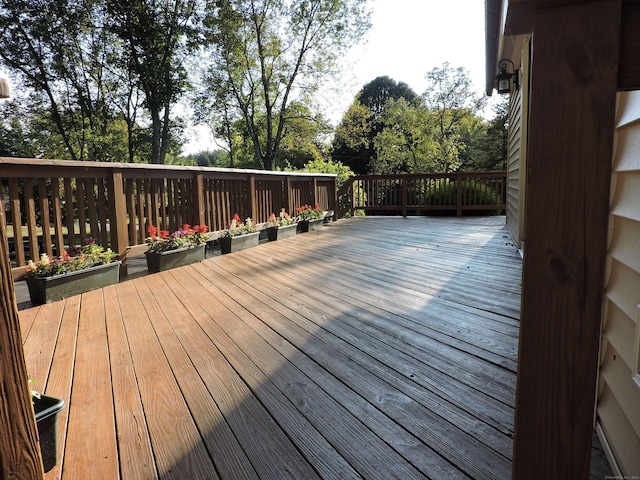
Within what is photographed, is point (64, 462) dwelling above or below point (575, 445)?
below

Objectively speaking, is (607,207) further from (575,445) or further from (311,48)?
(311,48)

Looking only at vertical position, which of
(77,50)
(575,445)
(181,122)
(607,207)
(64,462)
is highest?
(77,50)

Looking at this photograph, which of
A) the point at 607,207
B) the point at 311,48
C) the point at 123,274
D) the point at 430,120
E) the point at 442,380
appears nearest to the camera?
the point at 607,207

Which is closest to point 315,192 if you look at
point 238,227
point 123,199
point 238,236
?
point 238,227

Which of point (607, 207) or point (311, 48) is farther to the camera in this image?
point (311, 48)

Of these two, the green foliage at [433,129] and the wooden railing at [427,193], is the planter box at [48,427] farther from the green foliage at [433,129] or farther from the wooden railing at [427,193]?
the green foliage at [433,129]

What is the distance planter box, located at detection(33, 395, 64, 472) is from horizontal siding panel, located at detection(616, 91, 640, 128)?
1729mm

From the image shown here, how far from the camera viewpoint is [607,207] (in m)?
0.61

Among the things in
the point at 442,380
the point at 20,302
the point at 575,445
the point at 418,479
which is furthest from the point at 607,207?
the point at 20,302

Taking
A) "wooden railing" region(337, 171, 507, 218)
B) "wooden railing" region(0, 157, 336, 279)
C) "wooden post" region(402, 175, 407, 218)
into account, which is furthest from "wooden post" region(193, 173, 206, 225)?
"wooden post" region(402, 175, 407, 218)

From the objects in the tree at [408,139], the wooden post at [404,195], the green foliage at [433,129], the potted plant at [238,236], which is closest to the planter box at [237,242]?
the potted plant at [238,236]

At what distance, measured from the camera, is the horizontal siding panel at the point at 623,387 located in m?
0.87

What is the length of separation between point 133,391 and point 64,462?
382 millimetres

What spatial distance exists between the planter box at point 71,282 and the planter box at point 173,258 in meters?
0.45
